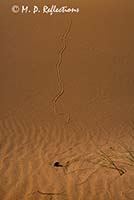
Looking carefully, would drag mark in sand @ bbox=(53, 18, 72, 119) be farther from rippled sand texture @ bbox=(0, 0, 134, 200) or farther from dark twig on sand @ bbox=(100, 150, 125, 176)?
dark twig on sand @ bbox=(100, 150, 125, 176)

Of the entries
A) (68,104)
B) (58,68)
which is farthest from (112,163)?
(58,68)

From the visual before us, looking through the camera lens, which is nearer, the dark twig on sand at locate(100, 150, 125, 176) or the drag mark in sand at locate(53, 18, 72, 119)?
the dark twig on sand at locate(100, 150, 125, 176)

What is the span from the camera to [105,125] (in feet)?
29.5

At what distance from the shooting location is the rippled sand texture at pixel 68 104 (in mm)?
5199

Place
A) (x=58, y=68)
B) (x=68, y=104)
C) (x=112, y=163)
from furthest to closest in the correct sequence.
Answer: (x=58, y=68)
(x=68, y=104)
(x=112, y=163)

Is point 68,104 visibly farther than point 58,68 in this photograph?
No

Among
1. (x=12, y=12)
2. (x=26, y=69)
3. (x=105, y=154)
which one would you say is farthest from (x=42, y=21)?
(x=105, y=154)

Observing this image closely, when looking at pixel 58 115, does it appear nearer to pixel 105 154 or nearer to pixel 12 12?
pixel 105 154

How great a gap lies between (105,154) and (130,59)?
582 centimetres

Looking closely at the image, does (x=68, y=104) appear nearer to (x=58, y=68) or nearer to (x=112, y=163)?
(x=58, y=68)

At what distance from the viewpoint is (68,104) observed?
1011cm

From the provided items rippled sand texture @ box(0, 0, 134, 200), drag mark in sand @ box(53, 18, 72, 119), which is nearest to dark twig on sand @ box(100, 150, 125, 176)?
rippled sand texture @ box(0, 0, 134, 200)

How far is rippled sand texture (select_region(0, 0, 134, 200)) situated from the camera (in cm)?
520

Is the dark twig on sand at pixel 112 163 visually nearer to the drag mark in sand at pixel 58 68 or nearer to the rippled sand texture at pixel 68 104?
the rippled sand texture at pixel 68 104
